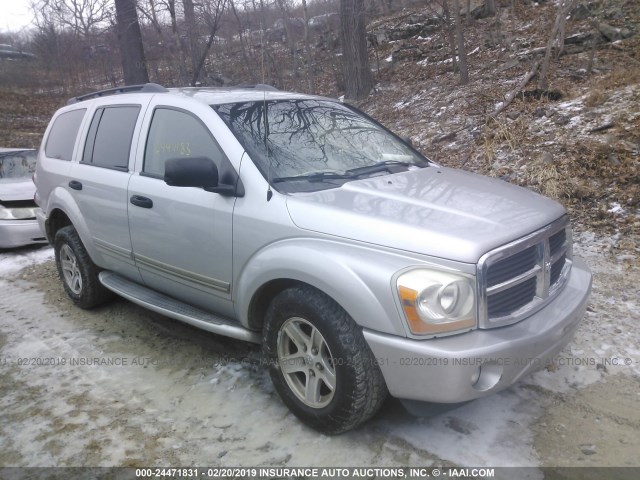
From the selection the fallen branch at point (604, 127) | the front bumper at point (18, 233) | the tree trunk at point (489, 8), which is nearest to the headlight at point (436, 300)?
the fallen branch at point (604, 127)

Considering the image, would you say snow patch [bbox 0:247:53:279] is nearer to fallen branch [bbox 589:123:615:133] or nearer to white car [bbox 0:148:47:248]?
white car [bbox 0:148:47:248]

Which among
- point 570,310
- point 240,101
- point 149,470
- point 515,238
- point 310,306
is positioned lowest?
point 149,470

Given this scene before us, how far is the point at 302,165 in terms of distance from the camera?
3.33m

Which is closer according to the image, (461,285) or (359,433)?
(461,285)

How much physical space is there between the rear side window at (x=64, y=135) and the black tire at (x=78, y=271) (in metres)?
0.71

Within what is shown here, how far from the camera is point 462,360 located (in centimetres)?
236

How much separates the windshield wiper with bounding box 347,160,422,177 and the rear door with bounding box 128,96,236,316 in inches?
32.2

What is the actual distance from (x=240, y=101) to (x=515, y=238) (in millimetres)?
2100

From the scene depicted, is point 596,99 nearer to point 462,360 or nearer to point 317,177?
point 317,177

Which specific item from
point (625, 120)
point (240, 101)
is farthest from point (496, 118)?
point (240, 101)

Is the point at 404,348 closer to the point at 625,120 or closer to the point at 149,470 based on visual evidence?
the point at 149,470

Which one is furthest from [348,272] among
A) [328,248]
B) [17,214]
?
[17,214]

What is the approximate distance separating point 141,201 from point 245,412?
1648 millimetres

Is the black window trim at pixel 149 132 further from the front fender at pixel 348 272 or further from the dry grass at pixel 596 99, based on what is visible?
the dry grass at pixel 596 99
